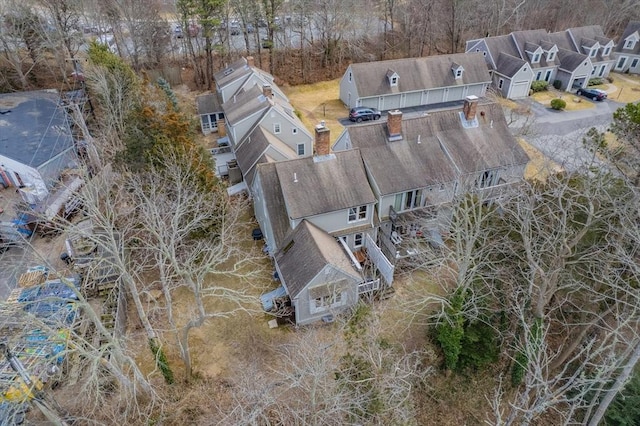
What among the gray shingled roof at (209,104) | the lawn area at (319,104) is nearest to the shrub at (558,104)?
the lawn area at (319,104)

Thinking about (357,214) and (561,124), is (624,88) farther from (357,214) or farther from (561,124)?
(357,214)

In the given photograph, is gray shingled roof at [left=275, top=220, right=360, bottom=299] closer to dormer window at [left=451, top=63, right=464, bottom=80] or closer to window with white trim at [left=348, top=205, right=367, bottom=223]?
window with white trim at [left=348, top=205, right=367, bottom=223]

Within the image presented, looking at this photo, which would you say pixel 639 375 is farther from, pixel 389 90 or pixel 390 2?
pixel 390 2

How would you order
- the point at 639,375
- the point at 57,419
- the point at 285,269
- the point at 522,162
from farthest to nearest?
the point at 522,162 → the point at 285,269 → the point at 639,375 → the point at 57,419

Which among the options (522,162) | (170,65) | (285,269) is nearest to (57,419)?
(285,269)

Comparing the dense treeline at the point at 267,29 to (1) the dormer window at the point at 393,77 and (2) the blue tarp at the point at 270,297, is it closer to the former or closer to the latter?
(1) the dormer window at the point at 393,77

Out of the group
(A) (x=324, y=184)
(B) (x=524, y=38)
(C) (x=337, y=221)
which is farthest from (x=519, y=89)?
(C) (x=337, y=221)

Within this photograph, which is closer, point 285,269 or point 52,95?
point 285,269
